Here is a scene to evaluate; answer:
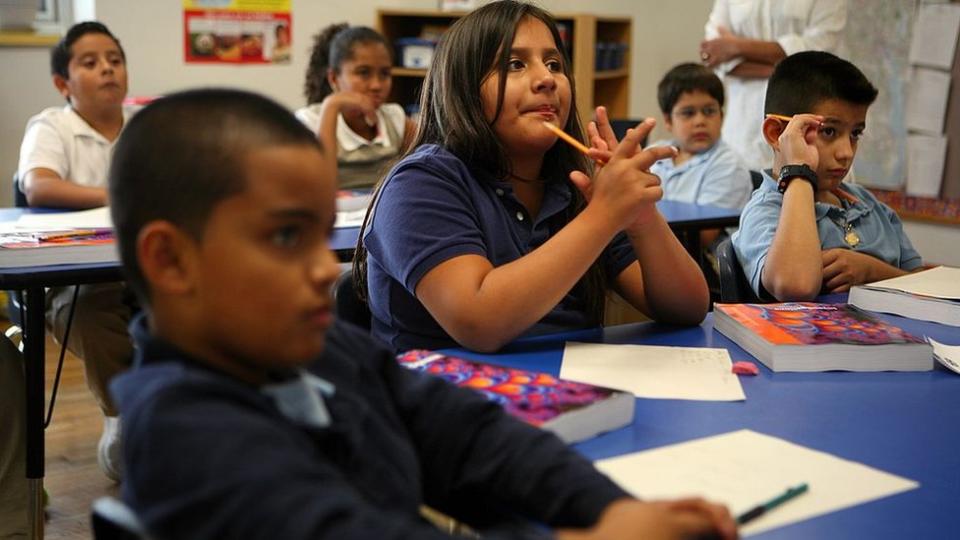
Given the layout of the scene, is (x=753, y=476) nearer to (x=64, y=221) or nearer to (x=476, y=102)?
(x=476, y=102)

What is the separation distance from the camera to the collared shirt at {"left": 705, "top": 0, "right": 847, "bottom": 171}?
11.4 ft

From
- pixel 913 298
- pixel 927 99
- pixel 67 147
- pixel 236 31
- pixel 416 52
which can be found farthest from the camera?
pixel 416 52

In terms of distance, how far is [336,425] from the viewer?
0.81 metres

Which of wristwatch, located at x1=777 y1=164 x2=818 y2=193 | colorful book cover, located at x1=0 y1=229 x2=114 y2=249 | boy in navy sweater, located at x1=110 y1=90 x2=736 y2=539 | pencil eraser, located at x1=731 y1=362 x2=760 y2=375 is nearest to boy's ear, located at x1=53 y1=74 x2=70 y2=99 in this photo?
colorful book cover, located at x1=0 y1=229 x2=114 y2=249

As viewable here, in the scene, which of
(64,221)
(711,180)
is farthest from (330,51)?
(64,221)

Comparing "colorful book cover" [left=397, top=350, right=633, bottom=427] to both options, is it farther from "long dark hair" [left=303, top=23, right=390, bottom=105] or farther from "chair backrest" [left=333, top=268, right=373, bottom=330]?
"long dark hair" [left=303, top=23, right=390, bottom=105]

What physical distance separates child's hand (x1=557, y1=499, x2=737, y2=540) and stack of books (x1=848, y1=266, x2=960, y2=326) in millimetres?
1077

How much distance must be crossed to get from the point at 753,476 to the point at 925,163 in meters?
3.36

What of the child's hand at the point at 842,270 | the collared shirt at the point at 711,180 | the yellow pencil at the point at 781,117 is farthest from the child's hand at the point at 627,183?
the collared shirt at the point at 711,180

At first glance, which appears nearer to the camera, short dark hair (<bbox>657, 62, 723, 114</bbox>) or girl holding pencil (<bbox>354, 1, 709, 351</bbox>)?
girl holding pencil (<bbox>354, 1, 709, 351</bbox>)

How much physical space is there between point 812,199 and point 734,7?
6.51ft

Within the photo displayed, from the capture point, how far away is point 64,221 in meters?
2.47

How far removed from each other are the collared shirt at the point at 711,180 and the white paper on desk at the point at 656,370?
6.14 ft

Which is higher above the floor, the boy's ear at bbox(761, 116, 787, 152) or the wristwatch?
the boy's ear at bbox(761, 116, 787, 152)
